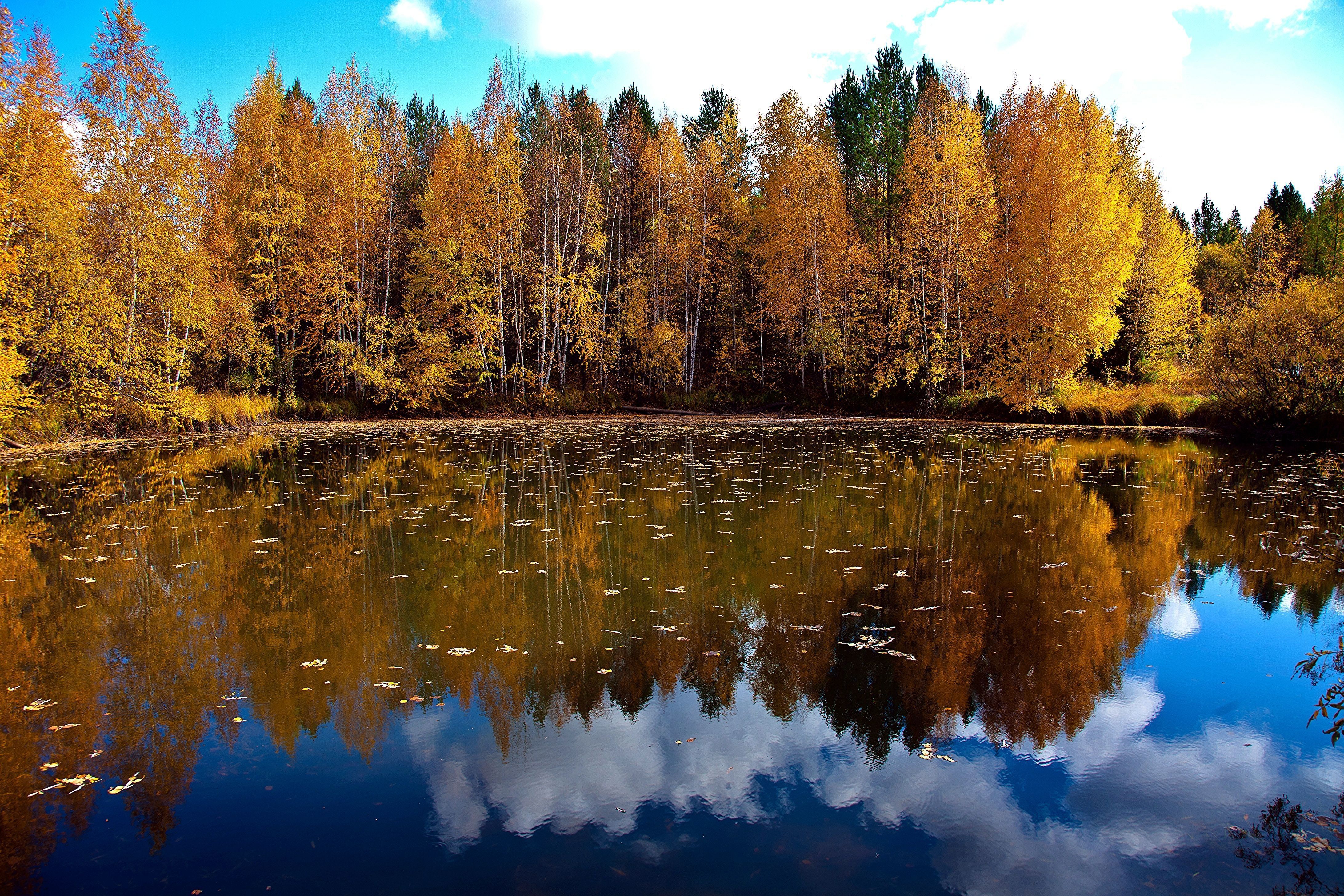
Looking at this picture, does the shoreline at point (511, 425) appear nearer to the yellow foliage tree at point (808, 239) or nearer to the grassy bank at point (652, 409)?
the grassy bank at point (652, 409)

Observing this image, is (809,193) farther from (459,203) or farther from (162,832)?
(162,832)

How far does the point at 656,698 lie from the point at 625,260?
35760 millimetres

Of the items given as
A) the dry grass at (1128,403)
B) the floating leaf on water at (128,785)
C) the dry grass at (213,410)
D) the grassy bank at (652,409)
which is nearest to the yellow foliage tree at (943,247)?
the grassy bank at (652,409)

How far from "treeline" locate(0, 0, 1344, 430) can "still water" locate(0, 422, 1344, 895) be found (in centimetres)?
1330

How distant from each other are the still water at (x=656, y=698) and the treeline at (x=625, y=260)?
13304 millimetres

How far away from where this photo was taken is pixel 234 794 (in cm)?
370

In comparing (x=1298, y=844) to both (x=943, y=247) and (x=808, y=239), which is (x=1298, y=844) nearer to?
(x=943, y=247)

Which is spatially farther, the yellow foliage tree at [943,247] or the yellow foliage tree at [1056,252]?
the yellow foliage tree at [943,247]

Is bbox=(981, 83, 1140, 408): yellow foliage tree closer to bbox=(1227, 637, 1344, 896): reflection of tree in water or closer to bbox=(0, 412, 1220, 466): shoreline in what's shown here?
bbox=(0, 412, 1220, 466): shoreline

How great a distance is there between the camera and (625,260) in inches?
1508

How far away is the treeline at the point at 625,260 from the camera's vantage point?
792 inches

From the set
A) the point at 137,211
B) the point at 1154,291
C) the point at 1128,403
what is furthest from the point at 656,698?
the point at 1154,291

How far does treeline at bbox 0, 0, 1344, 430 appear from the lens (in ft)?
66.0

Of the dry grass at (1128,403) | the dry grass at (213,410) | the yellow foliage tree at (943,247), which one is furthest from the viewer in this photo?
the yellow foliage tree at (943,247)
